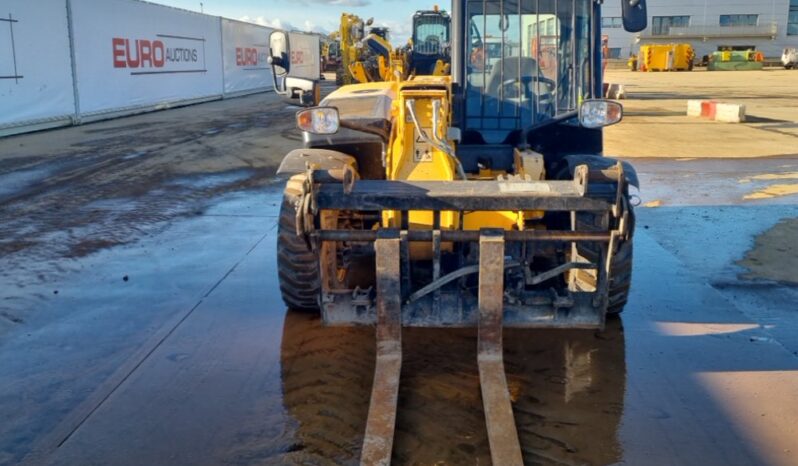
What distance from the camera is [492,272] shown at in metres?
4.21

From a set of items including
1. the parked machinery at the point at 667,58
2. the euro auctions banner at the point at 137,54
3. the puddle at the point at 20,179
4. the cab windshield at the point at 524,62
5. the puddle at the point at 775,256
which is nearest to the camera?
the cab windshield at the point at 524,62

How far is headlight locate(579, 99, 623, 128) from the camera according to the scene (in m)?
5.02

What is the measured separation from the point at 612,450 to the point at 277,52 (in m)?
3.81

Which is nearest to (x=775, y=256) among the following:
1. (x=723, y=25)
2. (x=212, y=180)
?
(x=212, y=180)

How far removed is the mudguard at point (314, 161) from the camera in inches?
203

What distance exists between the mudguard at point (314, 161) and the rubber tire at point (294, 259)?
77mm

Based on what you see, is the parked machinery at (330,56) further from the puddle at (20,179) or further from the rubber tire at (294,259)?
the rubber tire at (294,259)

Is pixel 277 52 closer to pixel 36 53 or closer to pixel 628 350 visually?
pixel 628 350

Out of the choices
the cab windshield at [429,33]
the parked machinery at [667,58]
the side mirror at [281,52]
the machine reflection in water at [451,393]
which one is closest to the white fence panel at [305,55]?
the cab windshield at [429,33]

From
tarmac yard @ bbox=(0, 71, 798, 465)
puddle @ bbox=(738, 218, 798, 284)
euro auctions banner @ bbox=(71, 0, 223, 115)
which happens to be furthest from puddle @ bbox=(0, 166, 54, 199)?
puddle @ bbox=(738, 218, 798, 284)

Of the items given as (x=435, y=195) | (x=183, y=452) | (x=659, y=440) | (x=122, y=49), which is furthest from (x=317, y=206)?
(x=122, y=49)

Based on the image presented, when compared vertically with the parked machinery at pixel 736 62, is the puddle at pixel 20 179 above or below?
below

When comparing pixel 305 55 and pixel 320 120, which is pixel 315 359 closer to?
pixel 320 120

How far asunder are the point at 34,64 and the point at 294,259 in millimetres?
15846
